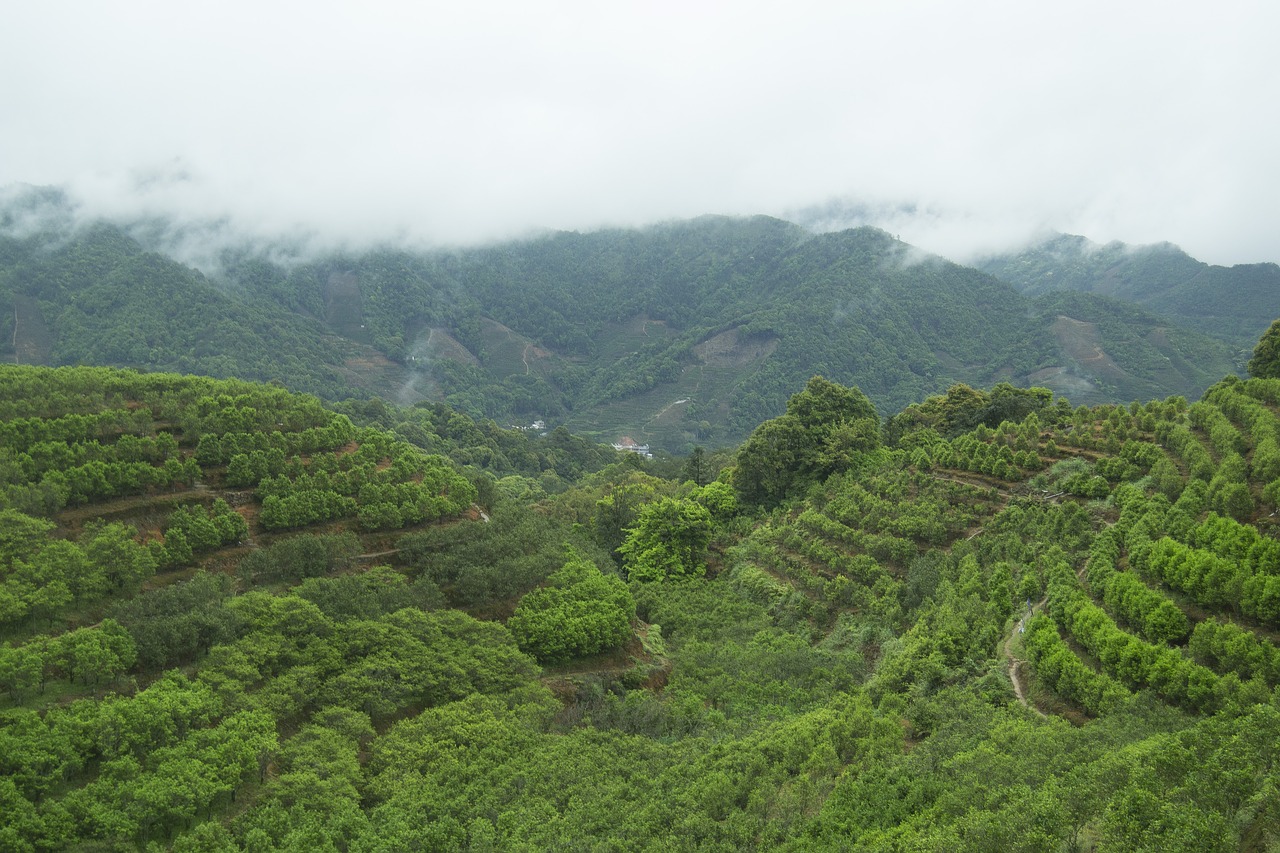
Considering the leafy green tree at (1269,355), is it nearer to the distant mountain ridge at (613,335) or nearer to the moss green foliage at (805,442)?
the moss green foliage at (805,442)

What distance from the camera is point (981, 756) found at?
15922mm

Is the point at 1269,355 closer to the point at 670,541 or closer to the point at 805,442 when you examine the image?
the point at 805,442

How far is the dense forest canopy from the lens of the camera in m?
16.0

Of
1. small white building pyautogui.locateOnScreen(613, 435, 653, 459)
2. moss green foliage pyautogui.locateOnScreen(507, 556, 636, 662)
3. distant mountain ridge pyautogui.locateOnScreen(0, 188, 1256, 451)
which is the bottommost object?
moss green foliage pyautogui.locateOnScreen(507, 556, 636, 662)

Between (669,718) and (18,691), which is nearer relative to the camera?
(18,691)

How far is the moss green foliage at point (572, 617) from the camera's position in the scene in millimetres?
28156

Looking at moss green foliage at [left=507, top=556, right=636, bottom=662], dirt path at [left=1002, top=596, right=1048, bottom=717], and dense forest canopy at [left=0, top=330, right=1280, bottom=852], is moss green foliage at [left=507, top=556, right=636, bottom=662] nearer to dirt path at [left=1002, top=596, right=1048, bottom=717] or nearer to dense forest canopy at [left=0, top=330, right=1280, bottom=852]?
dense forest canopy at [left=0, top=330, right=1280, bottom=852]

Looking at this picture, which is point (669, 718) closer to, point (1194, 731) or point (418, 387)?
point (1194, 731)

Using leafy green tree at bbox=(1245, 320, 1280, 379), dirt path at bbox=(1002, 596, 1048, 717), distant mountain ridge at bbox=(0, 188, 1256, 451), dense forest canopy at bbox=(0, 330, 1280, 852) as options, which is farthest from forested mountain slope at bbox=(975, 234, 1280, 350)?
dirt path at bbox=(1002, 596, 1048, 717)

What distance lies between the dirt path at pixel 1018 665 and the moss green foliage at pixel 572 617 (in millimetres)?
12927

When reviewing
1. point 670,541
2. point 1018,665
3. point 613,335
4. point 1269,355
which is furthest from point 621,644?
point 613,335

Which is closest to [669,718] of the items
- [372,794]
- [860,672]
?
[860,672]

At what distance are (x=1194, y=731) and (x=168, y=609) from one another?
2424 cm

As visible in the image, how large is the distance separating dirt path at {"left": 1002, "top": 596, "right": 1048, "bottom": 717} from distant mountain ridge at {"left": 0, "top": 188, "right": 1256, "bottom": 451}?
106 m
